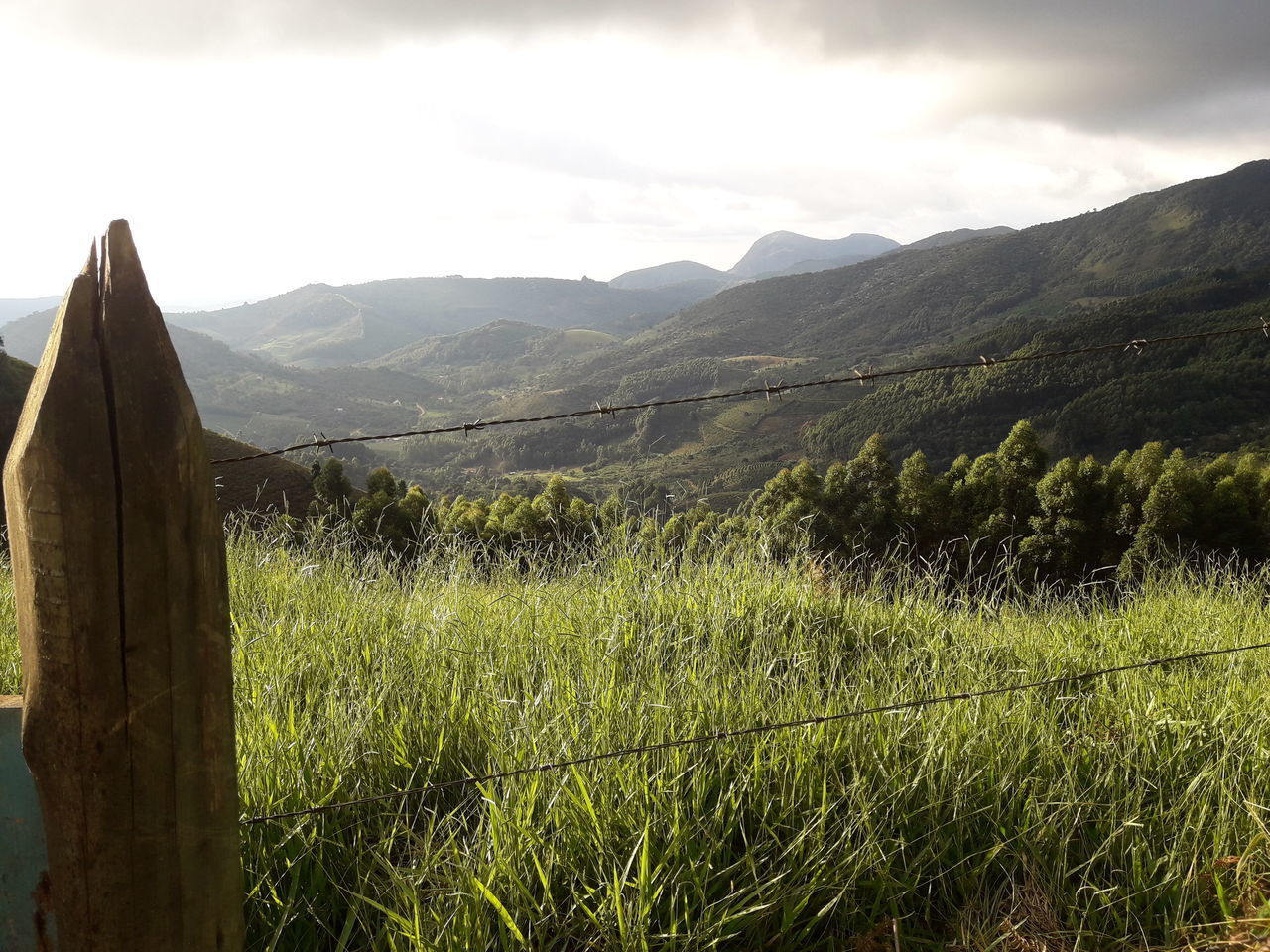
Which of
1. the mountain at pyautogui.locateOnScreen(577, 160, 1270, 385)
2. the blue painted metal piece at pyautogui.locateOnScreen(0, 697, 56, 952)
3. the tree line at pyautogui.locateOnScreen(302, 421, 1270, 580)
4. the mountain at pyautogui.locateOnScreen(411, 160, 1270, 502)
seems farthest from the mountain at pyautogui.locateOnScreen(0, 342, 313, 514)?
the mountain at pyautogui.locateOnScreen(577, 160, 1270, 385)

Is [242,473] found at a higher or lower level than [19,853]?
lower

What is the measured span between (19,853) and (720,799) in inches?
54.6

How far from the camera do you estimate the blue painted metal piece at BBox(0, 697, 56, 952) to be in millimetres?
1090

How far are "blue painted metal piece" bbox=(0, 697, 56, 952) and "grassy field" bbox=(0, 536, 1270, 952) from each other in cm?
63

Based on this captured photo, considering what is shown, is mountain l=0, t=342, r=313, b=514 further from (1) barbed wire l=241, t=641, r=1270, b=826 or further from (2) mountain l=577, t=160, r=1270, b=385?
(2) mountain l=577, t=160, r=1270, b=385

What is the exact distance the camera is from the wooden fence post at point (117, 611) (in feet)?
3.38

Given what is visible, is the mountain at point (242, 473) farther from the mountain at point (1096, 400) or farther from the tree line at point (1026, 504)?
the mountain at point (1096, 400)

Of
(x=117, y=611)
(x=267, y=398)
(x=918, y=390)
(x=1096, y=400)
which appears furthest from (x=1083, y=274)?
(x=117, y=611)

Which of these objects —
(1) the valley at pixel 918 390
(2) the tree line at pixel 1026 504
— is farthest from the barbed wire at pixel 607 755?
(2) the tree line at pixel 1026 504

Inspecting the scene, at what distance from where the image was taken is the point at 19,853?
1108 mm

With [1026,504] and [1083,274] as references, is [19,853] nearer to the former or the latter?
[1026,504]

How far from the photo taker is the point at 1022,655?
313 cm

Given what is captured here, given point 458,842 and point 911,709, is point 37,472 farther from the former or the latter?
point 911,709

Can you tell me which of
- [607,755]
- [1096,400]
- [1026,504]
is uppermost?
[607,755]
